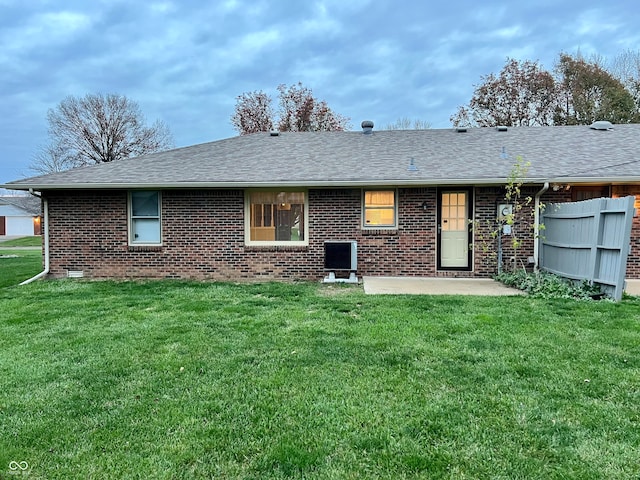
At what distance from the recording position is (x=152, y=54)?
125 ft

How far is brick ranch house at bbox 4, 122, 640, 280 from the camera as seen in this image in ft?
29.6

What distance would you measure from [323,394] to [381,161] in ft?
24.6

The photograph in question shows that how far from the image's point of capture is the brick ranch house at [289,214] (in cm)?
901

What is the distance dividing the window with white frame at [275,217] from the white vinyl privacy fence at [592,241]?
503 cm

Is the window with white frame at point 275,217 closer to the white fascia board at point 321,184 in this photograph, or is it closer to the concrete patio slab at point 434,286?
the white fascia board at point 321,184

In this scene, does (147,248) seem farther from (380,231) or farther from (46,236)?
(380,231)

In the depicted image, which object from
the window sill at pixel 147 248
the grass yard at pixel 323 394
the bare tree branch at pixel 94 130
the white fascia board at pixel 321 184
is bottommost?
the grass yard at pixel 323 394

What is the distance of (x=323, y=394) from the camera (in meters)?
3.16

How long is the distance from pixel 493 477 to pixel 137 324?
4.42 m

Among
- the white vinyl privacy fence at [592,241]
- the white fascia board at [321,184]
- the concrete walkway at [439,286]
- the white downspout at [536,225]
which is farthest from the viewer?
the white downspout at [536,225]

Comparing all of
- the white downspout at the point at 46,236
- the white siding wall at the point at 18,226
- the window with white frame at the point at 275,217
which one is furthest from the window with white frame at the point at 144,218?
the white siding wall at the point at 18,226

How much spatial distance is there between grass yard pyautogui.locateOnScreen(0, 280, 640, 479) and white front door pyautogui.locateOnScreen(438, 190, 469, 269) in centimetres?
353

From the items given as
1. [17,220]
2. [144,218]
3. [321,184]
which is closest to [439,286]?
[321,184]

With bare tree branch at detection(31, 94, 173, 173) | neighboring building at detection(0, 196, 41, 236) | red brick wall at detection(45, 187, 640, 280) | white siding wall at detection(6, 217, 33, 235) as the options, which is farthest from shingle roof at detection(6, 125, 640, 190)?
white siding wall at detection(6, 217, 33, 235)
